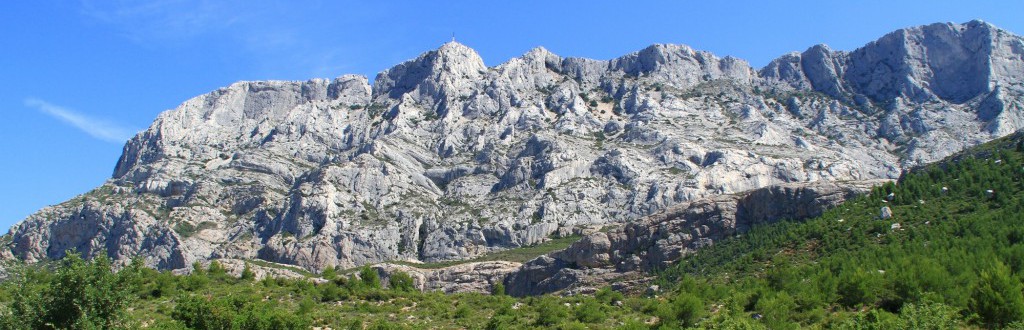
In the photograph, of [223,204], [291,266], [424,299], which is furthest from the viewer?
[223,204]

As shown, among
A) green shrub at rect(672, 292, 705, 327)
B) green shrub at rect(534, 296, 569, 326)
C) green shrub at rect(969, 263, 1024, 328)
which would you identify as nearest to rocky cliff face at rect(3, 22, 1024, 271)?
green shrub at rect(534, 296, 569, 326)

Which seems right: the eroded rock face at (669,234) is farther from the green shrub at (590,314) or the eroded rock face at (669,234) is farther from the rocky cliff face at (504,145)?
the green shrub at (590,314)

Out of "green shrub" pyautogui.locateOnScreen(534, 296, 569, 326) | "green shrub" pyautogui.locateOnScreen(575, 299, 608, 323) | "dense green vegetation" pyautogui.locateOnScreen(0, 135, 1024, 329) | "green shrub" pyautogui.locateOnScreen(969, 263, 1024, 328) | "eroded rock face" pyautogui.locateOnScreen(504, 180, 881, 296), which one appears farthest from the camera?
"eroded rock face" pyautogui.locateOnScreen(504, 180, 881, 296)

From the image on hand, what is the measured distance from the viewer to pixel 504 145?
154500 mm

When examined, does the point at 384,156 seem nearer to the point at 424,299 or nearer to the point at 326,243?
the point at 326,243

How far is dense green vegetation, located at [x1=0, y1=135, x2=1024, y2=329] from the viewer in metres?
34.1

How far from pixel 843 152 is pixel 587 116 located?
51351 millimetres

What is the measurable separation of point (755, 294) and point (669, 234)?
5625cm

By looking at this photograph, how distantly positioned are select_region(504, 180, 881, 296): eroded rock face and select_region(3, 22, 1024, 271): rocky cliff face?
20645 mm

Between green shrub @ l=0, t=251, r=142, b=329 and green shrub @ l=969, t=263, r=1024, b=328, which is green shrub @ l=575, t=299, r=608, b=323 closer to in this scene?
green shrub @ l=969, t=263, r=1024, b=328

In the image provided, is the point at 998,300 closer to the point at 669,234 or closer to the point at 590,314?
the point at 590,314

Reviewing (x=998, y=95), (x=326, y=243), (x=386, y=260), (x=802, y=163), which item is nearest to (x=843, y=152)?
(x=802, y=163)

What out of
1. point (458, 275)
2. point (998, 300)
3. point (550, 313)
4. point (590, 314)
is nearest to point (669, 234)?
point (458, 275)

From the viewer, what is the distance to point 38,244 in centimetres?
12406
